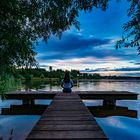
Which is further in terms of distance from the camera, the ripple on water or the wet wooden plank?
the ripple on water

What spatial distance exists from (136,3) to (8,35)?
3417 mm

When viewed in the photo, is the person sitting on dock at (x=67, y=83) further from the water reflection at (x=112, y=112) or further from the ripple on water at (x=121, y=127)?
the ripple on water at (x=121, y=127)

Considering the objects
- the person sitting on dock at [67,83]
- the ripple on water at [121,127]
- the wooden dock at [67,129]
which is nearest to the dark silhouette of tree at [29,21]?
the wooden dock at [67,129]

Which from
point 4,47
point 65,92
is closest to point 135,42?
point 4,47

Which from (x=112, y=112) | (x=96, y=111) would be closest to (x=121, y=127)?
(x=112, y=112)

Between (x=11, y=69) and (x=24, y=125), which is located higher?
(x=11, y=69)

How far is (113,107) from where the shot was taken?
64.6 feet

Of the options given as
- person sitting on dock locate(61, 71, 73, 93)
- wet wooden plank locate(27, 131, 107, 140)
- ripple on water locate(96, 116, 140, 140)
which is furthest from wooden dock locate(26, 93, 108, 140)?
person sitting on dock locate(61, 71, 73, 93)

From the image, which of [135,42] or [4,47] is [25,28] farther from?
[135,42]

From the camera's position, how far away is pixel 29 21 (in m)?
9.07

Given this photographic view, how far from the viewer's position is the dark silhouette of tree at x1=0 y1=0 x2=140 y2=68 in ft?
25.9

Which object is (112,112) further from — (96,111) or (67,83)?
(67,83)

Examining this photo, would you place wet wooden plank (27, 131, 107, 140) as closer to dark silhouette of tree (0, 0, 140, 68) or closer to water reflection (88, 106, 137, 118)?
dark silhouette of tree (0, 0, 140, 68)

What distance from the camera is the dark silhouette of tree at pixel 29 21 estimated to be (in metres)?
7.89
